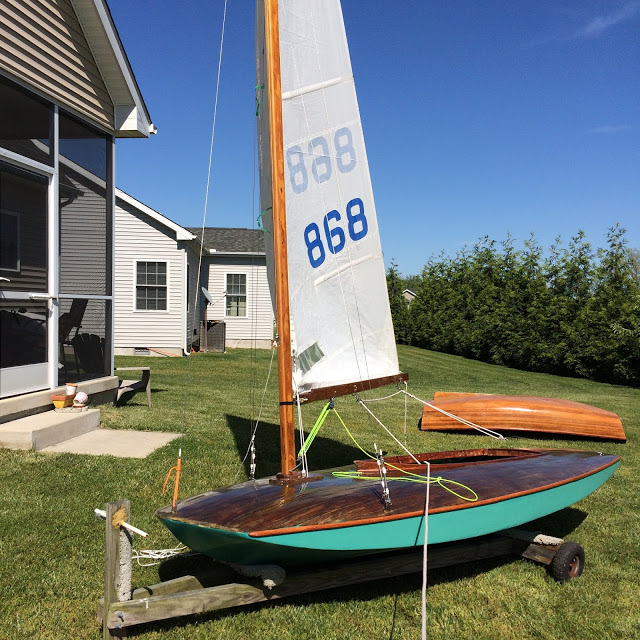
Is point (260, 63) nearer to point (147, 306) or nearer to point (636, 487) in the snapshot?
point (636, 487)

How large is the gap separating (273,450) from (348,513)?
4283mm

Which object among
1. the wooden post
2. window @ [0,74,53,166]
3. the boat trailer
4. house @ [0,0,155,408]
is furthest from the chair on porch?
the wooden post

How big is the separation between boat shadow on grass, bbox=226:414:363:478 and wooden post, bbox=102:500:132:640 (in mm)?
3114

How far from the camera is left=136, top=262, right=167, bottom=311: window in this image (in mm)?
20500

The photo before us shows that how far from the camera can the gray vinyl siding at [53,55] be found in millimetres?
7160

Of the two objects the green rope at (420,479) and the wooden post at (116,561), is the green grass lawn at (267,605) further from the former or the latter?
the green rope at (420,479)

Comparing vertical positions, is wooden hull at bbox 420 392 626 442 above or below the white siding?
below

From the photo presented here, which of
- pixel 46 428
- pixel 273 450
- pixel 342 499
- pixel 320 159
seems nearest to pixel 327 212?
pixel 320 159

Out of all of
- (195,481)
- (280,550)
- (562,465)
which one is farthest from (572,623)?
(195,481)

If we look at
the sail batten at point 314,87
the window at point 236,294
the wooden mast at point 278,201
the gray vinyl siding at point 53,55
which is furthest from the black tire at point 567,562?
the window at point 236,294

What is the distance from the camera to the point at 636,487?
274 inches

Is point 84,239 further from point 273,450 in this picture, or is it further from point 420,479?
point 420,479

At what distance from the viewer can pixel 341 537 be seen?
11.3ft

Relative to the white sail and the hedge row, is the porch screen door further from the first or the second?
the hedge row
